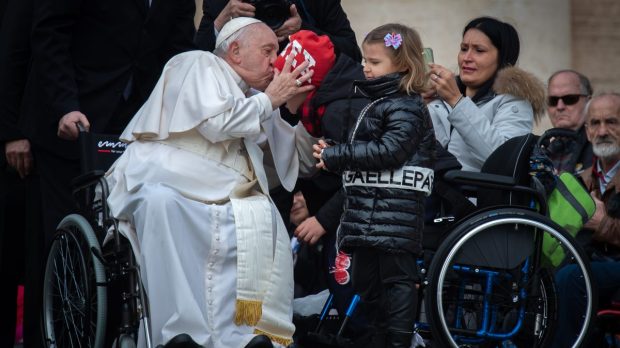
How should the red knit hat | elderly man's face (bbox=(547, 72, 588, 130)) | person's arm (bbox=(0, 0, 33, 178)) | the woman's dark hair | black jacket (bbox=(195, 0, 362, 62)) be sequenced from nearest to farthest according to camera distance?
the red knit hat, person's arm (bbox=(0, 0, 33, 178)), black jacket (bbox=(195, 0, 362, 62)), the woman's dark hair, elderly man's face (bbox=(547, 72, 588, 130))

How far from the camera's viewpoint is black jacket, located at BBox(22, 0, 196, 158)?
7.89 m

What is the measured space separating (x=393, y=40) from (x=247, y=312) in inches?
56.9

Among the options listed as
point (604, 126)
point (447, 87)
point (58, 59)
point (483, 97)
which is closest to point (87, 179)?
point (58, 59)

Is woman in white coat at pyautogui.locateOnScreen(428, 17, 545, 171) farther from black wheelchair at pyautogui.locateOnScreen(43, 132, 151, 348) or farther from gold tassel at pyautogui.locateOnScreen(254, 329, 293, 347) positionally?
black wheelchair at pyautogui.locateOnScreen(43, 132, 151, 348)

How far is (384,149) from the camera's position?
709 cm

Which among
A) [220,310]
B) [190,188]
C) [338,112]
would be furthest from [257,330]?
[338,112]

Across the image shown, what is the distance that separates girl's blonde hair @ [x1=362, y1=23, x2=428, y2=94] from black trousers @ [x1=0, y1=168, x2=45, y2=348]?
215cm

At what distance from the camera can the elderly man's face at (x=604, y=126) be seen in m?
8.38

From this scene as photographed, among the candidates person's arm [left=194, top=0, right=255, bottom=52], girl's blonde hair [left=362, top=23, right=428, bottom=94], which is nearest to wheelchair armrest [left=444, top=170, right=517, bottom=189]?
girl's blonde hair [left=362, top=23, right=428, bottom=94]

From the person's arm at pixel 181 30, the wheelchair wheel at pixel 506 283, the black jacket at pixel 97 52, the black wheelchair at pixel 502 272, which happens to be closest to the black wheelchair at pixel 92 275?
the black jacket at pixel 97 52

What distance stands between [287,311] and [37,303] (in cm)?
166

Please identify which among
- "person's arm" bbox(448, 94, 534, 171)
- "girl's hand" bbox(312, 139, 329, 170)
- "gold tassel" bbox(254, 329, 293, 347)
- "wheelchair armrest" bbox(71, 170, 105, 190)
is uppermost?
"person's arm" bbox(448, 94, 534, 171)

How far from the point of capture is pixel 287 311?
285 inches

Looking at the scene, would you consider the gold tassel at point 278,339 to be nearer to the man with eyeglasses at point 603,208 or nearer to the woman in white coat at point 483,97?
the man with eyeglasses at point 603,208
